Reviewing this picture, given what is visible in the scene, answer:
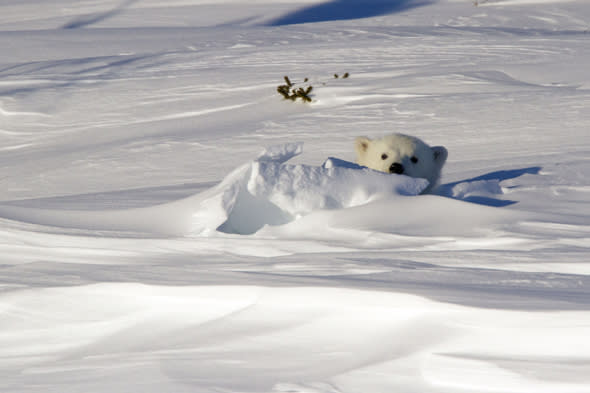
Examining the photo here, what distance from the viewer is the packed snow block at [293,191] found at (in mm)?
3688

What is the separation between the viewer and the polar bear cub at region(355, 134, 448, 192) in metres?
4.37

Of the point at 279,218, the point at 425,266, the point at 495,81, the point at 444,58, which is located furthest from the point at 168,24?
the point at 425,266

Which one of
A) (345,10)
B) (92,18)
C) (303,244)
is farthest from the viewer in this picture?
(345,10)

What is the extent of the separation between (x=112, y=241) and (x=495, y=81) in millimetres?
6140

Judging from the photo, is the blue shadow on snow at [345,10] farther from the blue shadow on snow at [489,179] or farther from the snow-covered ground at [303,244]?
the blue shadow on snow at [489,179]

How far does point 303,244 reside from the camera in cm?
325

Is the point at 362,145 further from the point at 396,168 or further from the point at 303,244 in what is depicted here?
the point at 303,244

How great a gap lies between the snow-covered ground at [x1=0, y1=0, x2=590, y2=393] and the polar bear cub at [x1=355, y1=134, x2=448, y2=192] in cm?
20

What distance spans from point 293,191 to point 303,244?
0.51 metres

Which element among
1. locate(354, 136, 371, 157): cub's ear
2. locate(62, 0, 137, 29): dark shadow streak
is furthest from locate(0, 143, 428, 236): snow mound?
locate(62, 0, 137, 29): dark shadow streak

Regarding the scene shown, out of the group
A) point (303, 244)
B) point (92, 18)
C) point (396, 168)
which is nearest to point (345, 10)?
point (92, 18)

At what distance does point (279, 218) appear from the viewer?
377 cm

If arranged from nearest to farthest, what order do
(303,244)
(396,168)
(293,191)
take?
1. (303,244)
2. (293,191)
3. (396,168)

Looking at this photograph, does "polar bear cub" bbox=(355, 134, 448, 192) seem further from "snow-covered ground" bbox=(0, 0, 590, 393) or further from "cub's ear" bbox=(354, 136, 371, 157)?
"snow-covered ground" bbox=(0, 0, 590, 393)
